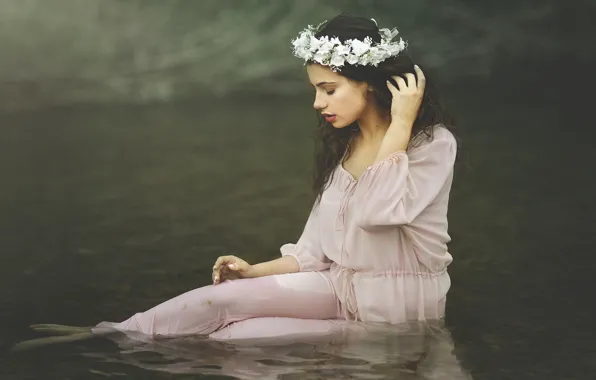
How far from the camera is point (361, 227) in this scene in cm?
309

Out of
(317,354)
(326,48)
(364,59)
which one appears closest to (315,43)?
(326,48)

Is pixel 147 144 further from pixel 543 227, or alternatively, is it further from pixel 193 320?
pixel 543 227

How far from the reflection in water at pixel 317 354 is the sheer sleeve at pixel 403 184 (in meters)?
0.42

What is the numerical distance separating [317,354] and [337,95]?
33.9 inches

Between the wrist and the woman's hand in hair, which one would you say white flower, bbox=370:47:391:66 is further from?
the wrist

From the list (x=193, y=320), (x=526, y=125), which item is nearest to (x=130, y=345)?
(x=193, y=320)

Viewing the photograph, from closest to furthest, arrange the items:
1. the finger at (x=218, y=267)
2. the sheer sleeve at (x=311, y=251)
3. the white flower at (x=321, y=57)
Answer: the white flower at (x=321, y=57)
the finger at (x=218, y=267)
the sheer sleeve at (x=311, y=251)

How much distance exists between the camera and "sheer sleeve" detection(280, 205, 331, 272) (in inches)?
131

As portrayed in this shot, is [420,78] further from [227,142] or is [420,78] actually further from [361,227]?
[227,142]

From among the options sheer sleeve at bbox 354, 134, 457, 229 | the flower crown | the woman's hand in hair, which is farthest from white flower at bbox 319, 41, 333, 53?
sheer sleeve at bbox 354, 134, 457, 229

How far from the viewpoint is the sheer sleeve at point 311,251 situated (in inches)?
131

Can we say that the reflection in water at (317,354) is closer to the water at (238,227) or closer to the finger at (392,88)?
the water at (238,227)

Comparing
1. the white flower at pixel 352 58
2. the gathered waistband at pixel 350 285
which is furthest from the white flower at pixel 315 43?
the gathered waistband at pixel 350 285

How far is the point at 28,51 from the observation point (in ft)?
15.3
